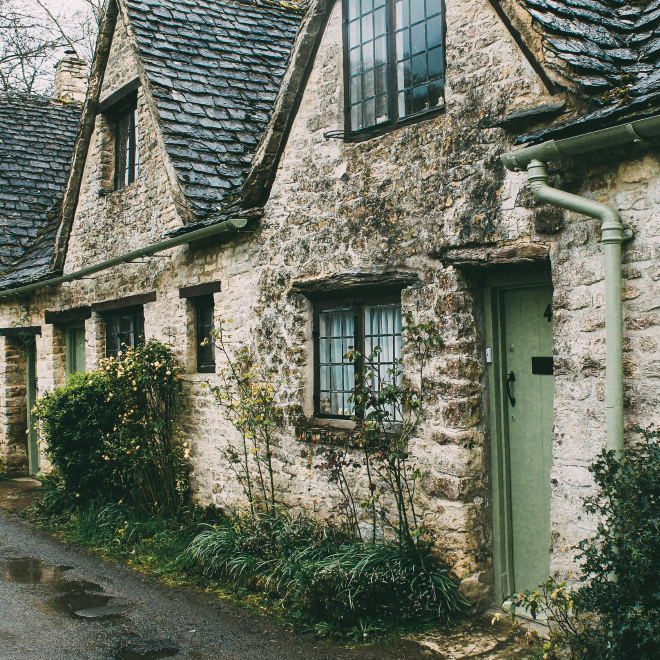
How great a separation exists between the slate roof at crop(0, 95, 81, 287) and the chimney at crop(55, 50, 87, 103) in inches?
33.2

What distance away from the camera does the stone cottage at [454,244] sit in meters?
4.40

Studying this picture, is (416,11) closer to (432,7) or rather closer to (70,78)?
(432,7)

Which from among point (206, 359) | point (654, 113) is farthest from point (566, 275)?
point (206, 359)

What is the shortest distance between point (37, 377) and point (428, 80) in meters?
9.27

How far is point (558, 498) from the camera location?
4.57m

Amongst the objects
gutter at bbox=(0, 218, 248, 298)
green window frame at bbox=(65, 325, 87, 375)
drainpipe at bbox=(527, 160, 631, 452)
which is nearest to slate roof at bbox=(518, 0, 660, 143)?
drainpipe at bbox=(527, 160, 631, 452)

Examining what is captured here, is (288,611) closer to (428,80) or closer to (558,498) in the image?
(558,498)

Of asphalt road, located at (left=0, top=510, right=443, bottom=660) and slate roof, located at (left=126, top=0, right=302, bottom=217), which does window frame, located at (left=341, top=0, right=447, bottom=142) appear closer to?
slate roof, located at (left=126, top=0, right=302, bottom=217)

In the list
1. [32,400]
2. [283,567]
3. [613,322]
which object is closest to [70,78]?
[32,400]

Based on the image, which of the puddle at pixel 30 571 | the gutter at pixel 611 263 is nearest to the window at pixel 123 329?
the puddle at pixel 30 571

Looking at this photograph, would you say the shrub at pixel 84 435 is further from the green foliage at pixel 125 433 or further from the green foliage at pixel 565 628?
the green foliage at pixel 565 628

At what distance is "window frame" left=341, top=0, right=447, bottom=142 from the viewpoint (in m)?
5.55

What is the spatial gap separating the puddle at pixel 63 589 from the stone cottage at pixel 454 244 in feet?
5.89

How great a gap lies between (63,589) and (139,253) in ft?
13.0
